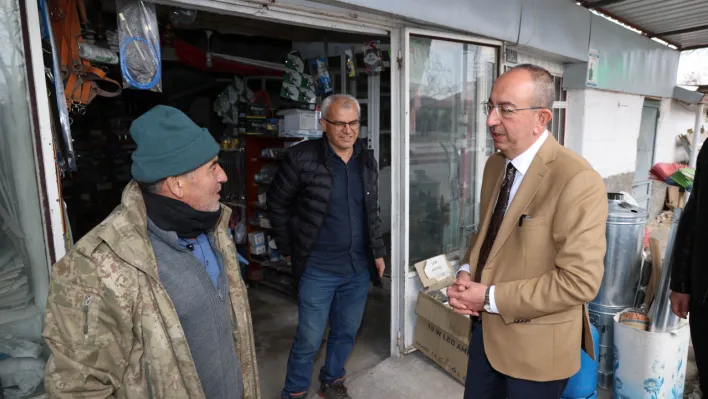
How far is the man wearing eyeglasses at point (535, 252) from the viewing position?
1.55 meters

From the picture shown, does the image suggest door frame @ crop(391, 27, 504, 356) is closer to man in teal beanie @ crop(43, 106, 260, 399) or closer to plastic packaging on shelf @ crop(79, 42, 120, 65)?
plastic packaging on shelf @ crop(79, 42, 120, 65)

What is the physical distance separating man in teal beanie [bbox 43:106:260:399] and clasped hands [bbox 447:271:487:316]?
91cm

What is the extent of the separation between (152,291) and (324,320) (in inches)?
66.8

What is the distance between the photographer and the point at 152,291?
127 centimetres

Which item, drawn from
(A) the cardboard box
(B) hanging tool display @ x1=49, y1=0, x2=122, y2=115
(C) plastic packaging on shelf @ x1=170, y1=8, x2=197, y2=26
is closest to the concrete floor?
(A) the cardboard box

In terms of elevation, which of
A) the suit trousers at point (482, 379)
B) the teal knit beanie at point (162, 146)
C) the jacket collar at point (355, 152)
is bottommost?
the suit trousers at point (482, 379)

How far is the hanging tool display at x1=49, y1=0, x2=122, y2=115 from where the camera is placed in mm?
1929

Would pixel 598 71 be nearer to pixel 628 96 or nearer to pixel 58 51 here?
pixel 628 96

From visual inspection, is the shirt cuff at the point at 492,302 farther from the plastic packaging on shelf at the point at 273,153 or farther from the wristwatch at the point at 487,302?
the plastic packaging on shelf at the point at 273,153

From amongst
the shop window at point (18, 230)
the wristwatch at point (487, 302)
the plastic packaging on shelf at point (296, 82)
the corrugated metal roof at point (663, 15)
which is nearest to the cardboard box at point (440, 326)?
the wristwatch at point (487, 302)

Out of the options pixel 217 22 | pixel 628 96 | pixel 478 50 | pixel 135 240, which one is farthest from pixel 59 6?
pixel 628 96

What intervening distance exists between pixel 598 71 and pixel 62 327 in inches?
253

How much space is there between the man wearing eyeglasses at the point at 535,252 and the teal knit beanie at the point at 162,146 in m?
1.15

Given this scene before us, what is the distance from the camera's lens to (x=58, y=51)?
6.24 feet
